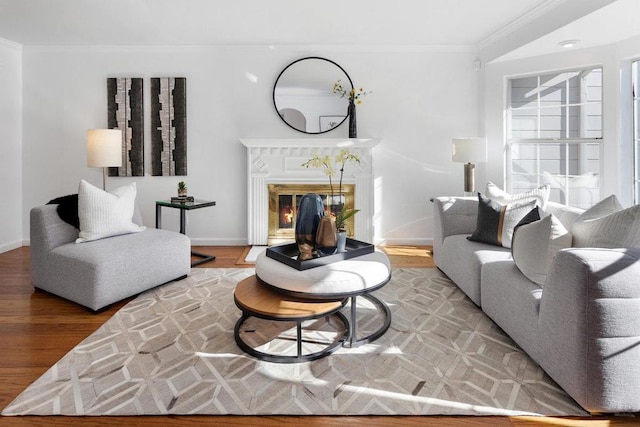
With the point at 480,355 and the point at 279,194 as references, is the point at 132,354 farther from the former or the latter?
the point at 279,194

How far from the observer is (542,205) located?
312cm

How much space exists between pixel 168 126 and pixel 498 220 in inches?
154

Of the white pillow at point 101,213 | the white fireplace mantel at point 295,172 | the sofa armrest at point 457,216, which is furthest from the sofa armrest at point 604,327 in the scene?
the white fireplace mantel at point 295,172

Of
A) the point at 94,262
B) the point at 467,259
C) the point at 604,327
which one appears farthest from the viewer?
the point at 467,259

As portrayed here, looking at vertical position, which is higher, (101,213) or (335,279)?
(101,213)

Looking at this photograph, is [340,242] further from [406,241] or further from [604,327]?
[406,241]

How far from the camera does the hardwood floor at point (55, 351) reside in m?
1.66

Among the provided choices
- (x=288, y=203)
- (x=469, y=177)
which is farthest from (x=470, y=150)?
(x=288, y=203)

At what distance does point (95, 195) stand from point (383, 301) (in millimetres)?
2450

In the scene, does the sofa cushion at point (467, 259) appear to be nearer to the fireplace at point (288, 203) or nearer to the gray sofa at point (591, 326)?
the gray sofa at point (591, 326)

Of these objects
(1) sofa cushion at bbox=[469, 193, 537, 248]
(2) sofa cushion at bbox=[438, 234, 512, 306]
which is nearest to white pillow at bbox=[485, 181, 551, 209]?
(1) sofa cushion at bbox=[469, 193, 537, 248]

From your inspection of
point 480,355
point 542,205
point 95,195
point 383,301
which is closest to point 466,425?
point 480,355

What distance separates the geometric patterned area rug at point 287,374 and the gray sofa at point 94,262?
256mm

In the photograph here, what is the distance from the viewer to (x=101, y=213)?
321 centimetres
